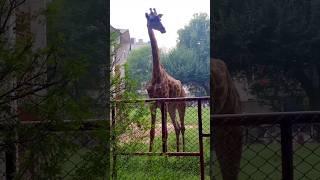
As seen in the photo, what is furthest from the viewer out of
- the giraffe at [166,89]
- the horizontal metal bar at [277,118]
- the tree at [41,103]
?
the giraffe at [166,89]

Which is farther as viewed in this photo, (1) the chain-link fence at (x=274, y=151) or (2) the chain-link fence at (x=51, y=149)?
(1) the chain-link fence at (x=274, y=151)

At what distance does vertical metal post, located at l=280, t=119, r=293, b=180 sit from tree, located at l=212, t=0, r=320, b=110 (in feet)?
1.44

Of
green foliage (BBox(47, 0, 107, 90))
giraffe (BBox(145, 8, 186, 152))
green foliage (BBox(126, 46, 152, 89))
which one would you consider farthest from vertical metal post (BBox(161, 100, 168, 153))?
green foliage (BBox(47, 0, 107, 90))

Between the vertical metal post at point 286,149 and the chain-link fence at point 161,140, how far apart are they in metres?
0.85

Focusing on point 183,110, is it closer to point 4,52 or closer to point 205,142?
point 205,142

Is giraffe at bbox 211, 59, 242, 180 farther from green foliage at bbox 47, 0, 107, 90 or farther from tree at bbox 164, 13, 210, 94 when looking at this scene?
tree at bbox 164, 13, 210, 94

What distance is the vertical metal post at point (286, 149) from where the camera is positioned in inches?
47.7

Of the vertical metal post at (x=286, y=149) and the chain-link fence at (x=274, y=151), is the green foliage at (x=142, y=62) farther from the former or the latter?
the vertical metal post at (x=286, y=149)

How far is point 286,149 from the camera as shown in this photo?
1.24 metres

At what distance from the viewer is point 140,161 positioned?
8.52ft

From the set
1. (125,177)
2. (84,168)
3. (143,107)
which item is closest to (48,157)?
(84,168)

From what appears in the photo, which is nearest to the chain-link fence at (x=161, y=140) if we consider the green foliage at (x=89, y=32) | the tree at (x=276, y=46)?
the green foliage at (x=89, y=32)

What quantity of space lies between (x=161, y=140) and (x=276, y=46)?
1.52 m

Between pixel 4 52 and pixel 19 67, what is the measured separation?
0.15ft
